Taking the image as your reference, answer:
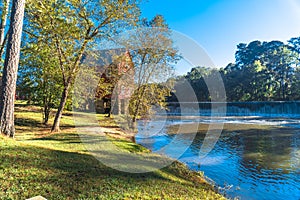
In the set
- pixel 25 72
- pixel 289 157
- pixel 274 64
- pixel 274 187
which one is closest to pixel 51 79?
pixel 25 72

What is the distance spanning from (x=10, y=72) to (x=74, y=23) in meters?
3.85

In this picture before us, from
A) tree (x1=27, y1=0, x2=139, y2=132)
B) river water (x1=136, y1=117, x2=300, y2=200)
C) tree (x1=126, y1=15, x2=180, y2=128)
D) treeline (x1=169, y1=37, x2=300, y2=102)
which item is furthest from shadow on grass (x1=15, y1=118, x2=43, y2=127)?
treeline (x1=169, y1=37, x2=300, y2=102)

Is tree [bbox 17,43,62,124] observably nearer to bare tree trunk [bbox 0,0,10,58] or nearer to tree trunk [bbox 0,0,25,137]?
bare tree trunk [bbox 0,0,10,58]

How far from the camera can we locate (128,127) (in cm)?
1419

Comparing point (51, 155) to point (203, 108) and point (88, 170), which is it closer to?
point (88, 170)

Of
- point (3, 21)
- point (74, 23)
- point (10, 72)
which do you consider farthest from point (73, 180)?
point (3, 21)

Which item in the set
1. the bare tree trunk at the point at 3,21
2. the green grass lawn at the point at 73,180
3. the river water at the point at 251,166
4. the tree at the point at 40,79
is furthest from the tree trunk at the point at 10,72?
the river water at the point at 251,166

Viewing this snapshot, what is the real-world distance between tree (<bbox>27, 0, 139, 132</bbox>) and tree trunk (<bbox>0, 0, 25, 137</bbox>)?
2343 millimetres

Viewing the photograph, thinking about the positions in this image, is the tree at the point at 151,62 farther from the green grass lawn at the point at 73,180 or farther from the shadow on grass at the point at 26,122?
the green grass lawn at the point at 73,180

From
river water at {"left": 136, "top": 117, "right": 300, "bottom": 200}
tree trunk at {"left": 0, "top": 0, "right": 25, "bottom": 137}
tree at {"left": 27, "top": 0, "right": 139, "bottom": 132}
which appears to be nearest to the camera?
tree trunk at {"left": 0, "top": 0, "right": 25, "bottom": 137}

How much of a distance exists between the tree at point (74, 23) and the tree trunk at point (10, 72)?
234cm

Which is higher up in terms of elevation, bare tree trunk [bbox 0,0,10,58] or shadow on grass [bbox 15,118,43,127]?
bare tree trunk [bbox 0,0,10,58]

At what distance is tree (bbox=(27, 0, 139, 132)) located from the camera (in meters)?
7.84

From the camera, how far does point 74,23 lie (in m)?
8.18
